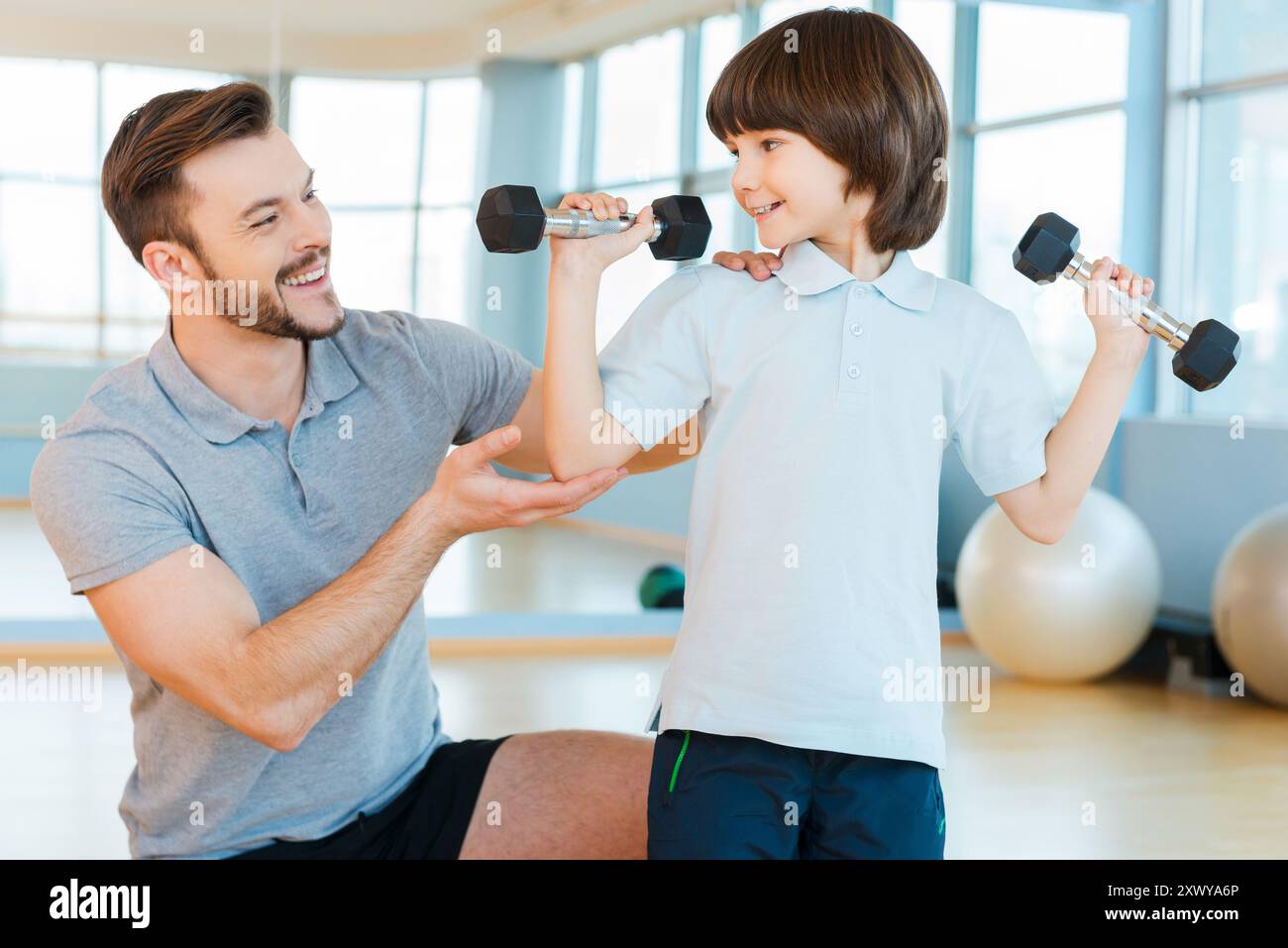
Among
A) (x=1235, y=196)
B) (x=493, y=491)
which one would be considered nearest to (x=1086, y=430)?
(x=493, y=491)

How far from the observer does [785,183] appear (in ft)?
4.79

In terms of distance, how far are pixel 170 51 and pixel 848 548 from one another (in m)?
3.56

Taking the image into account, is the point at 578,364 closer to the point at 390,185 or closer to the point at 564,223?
the point at 564,223

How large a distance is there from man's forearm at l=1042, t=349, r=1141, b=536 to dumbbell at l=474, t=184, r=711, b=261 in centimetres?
45

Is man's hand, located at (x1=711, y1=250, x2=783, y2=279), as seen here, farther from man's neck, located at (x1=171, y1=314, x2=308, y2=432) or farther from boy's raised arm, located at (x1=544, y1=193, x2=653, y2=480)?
man's neck, located at (x1=171, y1=314, x2=308, y2=432)

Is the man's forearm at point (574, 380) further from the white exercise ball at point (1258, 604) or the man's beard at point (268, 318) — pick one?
the white exercise ball at point (1258, 604)

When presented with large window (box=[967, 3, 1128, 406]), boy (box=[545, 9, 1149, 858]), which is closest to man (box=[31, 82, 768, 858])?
boy (box=[545, 9, 1149, 858])

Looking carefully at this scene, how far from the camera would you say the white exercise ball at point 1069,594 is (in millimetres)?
4301

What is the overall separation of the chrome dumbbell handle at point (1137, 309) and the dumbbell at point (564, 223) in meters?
0.41

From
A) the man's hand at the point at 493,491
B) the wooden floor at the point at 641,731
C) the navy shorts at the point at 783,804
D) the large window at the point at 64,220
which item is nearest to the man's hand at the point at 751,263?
the man's hand at the point at 493,491

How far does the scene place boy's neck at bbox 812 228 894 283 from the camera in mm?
1557

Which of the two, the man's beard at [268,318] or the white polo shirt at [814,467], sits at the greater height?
the man's beard at [268,318]

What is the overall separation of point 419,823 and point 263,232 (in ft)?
2.57
